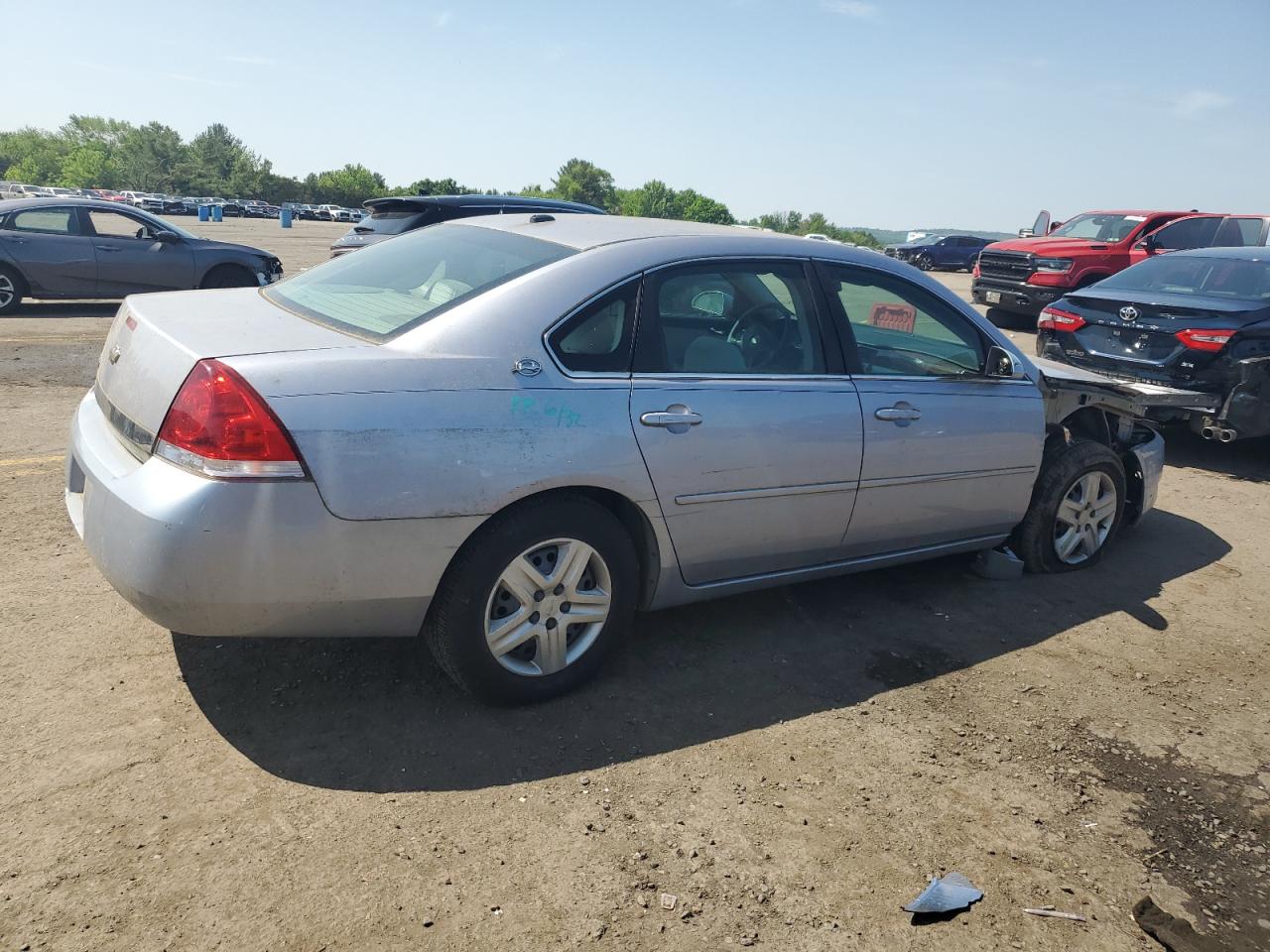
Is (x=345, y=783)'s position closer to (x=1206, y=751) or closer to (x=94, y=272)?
(x=1206, y=751)

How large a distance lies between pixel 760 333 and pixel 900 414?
0.67 metres

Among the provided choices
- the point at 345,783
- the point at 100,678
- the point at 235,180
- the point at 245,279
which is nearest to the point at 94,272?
the point at 245,279

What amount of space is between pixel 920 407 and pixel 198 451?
2791 mm

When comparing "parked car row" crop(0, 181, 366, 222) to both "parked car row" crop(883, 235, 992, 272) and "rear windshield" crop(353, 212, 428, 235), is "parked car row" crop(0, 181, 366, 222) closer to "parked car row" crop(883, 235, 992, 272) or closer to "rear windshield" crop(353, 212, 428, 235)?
"parked car row" crop(883, 235, 992, 272)

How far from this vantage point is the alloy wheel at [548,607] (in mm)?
3100

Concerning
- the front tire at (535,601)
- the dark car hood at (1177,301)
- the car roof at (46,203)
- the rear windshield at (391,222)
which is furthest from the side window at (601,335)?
the car roof at (46,203)

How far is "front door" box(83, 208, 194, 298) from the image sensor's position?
11.7 m

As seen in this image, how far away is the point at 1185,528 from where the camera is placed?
236 inches

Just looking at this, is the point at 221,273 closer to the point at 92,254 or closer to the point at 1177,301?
the point at 92,254

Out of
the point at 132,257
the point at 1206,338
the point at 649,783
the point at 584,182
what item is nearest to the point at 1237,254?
the point at 1206,338

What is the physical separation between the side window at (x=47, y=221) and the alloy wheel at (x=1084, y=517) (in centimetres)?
1159

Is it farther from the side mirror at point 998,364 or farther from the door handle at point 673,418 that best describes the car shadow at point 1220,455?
the door handle at point 673,418

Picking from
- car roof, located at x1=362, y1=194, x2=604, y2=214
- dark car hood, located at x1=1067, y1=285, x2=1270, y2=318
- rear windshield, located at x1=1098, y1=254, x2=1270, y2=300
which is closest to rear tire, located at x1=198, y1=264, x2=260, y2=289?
car roof, located at x1=362, y1=194, x2=604, y2=214

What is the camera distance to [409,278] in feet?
11.9
